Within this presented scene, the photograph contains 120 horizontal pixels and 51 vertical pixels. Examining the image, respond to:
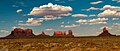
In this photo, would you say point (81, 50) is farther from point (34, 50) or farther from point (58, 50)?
point (34, 50)

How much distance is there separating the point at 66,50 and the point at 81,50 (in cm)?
289

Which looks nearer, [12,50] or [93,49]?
[93,49]

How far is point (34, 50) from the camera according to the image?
4538cm

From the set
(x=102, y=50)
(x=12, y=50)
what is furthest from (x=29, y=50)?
(x=102, y=50)

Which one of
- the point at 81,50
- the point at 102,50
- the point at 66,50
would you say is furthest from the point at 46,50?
the point at 102,50

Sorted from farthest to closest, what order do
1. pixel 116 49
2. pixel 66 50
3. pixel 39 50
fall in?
pixel 39 50 → pixel 66 50 → pixel 116 49

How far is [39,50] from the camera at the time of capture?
149ft

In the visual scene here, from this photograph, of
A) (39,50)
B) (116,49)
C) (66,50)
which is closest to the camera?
(116,49)

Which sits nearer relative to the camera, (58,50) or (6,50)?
(58,50)

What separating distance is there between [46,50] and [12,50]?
7.60 metres

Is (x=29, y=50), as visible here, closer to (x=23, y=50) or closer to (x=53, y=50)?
(x=23, y=50)

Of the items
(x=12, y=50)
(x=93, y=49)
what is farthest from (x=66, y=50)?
(x=12, y=50)

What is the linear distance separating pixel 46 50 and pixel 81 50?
7217 mm

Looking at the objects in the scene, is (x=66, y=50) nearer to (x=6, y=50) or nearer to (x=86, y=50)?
(x=86, y=50)
